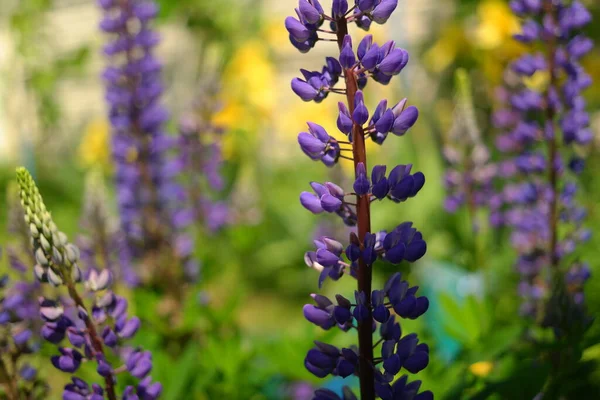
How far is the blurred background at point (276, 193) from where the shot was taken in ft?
5.57

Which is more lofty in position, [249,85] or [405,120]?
[249,85]

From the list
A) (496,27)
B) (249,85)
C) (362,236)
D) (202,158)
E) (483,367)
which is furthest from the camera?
(249,85)

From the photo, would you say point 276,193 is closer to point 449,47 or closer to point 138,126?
point 449,47

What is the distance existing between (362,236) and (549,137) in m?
0.96

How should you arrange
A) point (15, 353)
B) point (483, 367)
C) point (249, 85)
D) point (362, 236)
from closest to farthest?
point (362, 236), point (15, 353), point (483, 367), point (249, 85)

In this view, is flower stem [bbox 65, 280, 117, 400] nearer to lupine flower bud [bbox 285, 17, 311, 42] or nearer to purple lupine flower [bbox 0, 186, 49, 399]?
purple lupine flower [bbox 0, 186, 49, 399]

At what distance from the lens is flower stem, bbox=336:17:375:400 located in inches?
40.6

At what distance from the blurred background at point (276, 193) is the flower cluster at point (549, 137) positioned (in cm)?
16

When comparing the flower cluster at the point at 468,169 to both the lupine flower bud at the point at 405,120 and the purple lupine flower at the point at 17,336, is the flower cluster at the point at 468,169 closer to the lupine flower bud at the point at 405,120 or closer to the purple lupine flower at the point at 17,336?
the lupine flower bud at the point at 405,120

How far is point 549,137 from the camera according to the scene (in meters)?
1.76

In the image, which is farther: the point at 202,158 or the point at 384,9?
the point at 202,158

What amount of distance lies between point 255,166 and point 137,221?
7.26 ft

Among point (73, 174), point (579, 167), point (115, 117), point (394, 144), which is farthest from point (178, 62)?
point (579, 167)

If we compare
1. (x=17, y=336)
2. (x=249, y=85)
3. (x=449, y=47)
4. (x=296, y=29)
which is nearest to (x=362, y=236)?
(x=296, y=29)
